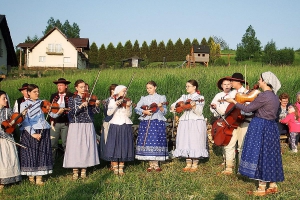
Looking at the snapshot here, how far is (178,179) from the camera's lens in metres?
6.13

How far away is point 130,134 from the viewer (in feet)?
21.6

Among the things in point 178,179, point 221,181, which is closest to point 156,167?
point 178,179

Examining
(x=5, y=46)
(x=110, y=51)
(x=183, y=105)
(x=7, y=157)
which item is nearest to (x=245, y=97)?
(x=183, y=105)

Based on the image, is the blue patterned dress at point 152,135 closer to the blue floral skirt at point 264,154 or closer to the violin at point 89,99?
the violin at point 89,99

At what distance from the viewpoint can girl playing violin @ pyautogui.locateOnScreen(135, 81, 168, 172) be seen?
22.0 feet

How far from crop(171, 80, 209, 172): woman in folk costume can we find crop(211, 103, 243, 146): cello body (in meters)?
0.47

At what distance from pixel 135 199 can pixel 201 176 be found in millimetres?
1797

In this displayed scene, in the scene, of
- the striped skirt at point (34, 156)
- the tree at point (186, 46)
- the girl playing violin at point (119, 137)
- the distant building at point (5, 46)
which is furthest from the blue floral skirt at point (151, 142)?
the tree at point (186, 46)

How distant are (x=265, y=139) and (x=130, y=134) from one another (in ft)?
7.77

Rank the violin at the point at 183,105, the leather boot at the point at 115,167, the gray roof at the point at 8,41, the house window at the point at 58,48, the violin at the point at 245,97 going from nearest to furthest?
the violin at the point at 245,97, the violin at the point at 183,105, the leather boot at the point at 115,167, the gray roof at the point at 8,41, the house window at the point at 58,48

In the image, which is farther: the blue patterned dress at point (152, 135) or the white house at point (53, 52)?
the white house at point (53, 52)

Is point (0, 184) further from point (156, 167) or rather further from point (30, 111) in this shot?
point (156, 167)

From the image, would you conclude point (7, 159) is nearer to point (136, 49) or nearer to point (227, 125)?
point (227, 125)

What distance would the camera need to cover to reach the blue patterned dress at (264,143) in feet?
16.8
